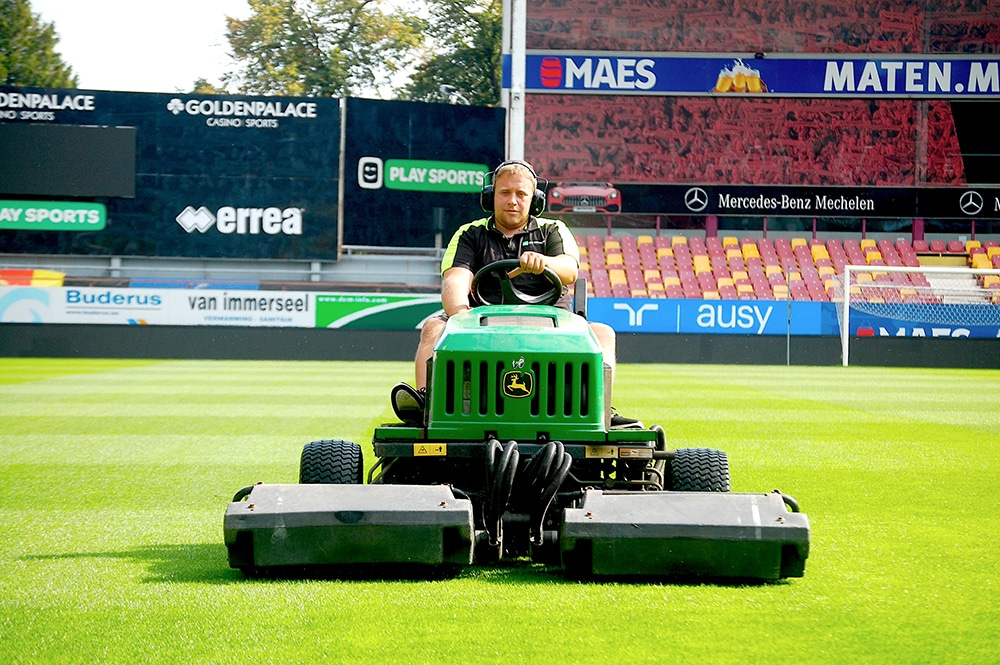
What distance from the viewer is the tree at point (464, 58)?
4931cm

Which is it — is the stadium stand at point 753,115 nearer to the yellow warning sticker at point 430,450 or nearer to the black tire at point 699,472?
the black tire at point 699,472

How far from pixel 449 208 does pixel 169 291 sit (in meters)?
6.99

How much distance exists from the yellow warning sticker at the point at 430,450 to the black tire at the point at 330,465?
21.7 inches

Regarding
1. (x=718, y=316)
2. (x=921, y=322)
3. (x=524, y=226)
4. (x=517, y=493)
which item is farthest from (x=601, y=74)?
(x=517, y=493)

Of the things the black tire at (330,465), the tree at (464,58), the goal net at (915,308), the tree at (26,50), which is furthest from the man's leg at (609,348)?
the tree at (26,50)

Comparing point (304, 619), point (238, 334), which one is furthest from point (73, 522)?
point (238, 334)

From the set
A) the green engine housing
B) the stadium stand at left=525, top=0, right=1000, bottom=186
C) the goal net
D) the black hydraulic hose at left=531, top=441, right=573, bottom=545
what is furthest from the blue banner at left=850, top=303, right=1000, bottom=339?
the black hydraulic hose at left=531, top=441, right=573, bottom=545

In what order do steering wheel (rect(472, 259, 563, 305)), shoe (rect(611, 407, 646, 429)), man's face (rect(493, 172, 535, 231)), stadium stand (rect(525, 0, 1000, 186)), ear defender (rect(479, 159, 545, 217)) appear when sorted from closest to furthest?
shoe (rect(611, 407, 646, 429)) → steering wheel (rect(472, 259, 563, 305)) → man's face (rect(493, 172, 535, 231)) → ear defender (rect(479, 159, 545, 217)) → stadium stand (rect(525, 0, 1000, 186))

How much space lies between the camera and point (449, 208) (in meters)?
A: 31.8

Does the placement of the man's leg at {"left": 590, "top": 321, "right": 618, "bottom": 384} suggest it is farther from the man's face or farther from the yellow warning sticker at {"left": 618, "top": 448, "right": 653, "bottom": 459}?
the man's face

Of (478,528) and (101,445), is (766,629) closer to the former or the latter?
(478,528)

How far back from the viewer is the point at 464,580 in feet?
16.1

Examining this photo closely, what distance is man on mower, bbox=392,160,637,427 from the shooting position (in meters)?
6.20

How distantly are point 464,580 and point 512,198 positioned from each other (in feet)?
7.08
